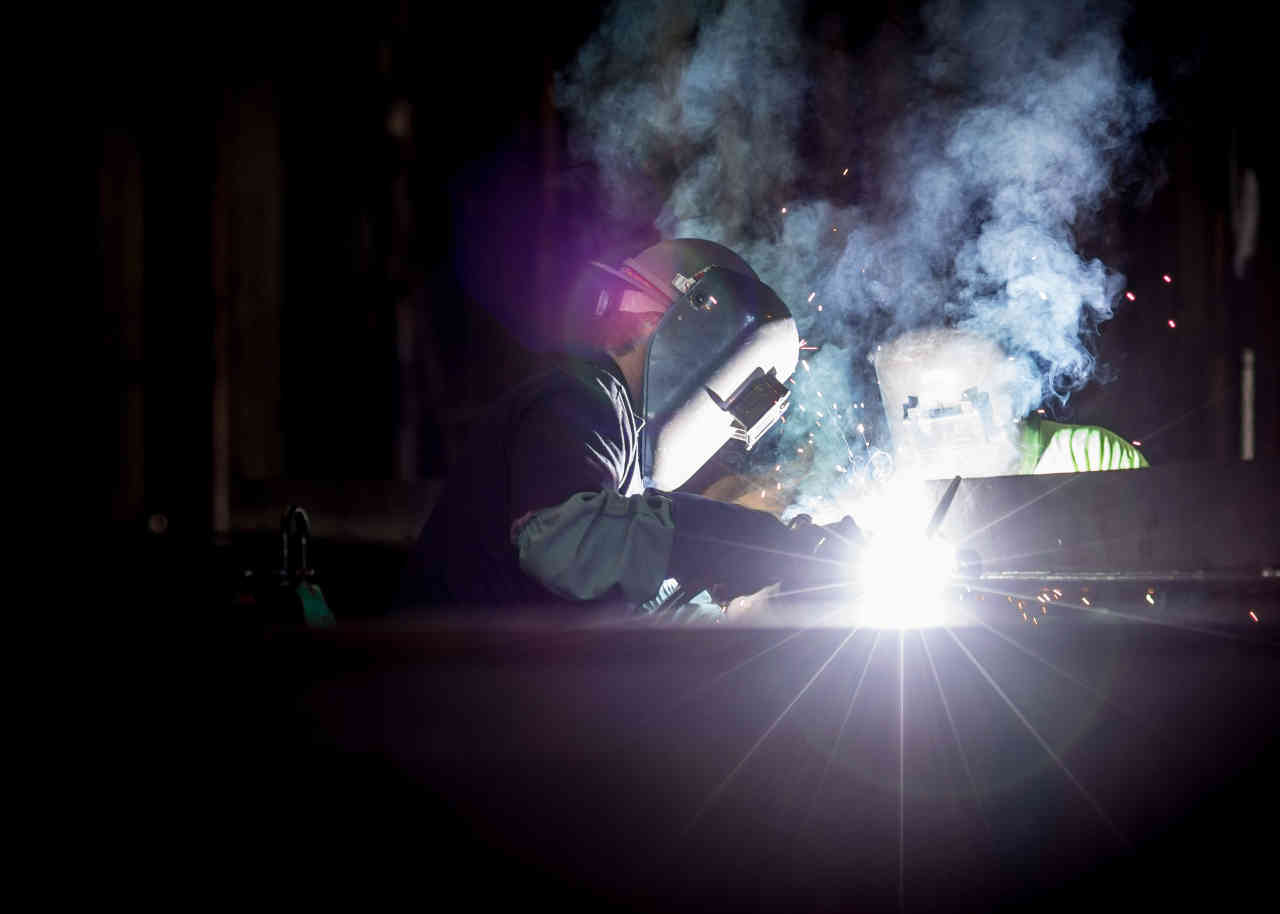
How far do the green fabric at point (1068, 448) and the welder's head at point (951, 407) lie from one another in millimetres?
49

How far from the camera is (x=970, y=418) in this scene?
1.79 metres

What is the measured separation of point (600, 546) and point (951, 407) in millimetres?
845

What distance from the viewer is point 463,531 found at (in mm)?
1606

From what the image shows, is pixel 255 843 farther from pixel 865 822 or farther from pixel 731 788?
pixel 865 822

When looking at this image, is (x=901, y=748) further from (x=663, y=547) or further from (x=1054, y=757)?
(x=663, y=547)

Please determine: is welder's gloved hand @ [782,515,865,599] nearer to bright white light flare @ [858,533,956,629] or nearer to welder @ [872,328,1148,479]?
bright white light flare @ [858,533,956,629]

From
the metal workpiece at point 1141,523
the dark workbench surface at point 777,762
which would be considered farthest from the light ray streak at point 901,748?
the metal workpiece at point 1141,523

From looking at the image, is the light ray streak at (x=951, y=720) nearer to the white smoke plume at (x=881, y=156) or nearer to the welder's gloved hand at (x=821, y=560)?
the welder's gloved hand at (x=821, y=560)

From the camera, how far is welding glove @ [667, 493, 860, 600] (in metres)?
1.29

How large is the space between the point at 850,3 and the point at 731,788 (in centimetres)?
211

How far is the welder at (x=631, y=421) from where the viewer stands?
1.38 meters

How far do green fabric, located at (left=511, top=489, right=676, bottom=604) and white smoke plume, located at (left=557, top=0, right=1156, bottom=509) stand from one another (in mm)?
978

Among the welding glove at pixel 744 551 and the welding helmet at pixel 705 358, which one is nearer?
the welding glove at pixel 744 551

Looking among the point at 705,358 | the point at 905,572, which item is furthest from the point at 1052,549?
the point at 705,358
